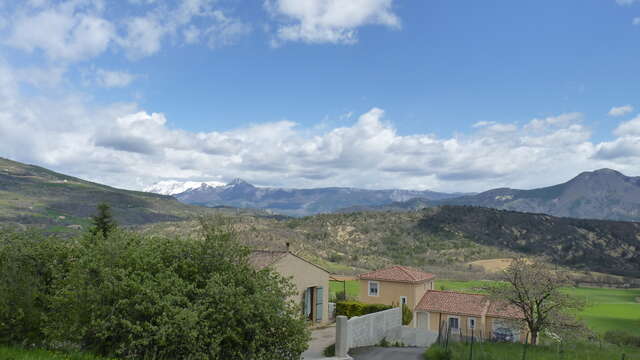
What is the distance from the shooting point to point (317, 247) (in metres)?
110

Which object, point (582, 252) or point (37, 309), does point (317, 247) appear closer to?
point (582, 252)

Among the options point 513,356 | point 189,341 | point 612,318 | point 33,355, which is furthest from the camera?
point 612,318

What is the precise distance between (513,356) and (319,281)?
55.3ft

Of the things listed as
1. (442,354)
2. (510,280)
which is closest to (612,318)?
(510,280)

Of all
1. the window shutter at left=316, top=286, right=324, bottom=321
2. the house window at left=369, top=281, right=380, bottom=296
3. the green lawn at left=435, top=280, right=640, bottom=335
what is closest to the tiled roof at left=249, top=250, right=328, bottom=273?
the window shutter at left=316, top=286, right=324, bottom=321

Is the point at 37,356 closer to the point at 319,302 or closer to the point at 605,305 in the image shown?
the point at 319,302

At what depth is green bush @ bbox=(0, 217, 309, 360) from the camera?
1396cm

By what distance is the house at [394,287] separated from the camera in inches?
1656

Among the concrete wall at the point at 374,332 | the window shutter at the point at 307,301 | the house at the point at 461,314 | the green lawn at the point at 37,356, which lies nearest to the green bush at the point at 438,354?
the concrete wall at the point at 374,332

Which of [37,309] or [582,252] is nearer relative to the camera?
[37,309]

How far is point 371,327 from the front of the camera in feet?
89.1

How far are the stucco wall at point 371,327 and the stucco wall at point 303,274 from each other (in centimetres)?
501

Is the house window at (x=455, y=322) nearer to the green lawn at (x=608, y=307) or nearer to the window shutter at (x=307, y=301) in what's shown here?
the green lawn at (x=608, y=307)

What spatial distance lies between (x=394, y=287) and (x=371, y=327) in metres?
15.9
